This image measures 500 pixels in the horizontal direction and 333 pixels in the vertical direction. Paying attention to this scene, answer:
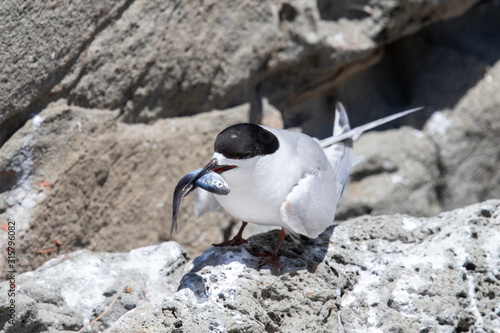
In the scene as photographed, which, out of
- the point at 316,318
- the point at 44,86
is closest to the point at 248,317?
the point at 316,318

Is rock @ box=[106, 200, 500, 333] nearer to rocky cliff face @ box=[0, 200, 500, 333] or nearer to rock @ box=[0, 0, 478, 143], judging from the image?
rocky cliff face @ box=[0, 200, 500, 333]

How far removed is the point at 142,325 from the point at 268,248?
780mm

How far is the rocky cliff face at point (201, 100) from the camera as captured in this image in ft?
Result: 10.7

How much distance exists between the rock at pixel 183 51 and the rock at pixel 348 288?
54.1 inches

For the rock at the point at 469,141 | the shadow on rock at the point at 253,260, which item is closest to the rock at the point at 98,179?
the shadow on rock at the point at 253,260

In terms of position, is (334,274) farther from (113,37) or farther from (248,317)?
(113,37)

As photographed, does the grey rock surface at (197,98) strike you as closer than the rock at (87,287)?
No

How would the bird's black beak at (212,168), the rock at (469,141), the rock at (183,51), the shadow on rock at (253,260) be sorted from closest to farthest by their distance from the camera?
Result: the bird's black beak at (212,168) < the shadow on rock at (253,260) < the rock at (183,51) < the rock at (469,141)

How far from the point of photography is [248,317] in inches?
95.7

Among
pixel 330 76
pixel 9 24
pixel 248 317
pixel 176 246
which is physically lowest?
pixel 330 76

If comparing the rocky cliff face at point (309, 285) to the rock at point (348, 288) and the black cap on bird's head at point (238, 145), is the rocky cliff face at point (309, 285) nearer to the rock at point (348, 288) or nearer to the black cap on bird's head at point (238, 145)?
the rock at point (348, 288)

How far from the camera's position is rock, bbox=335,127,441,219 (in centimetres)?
512

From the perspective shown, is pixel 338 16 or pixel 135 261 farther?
pixel 338 16

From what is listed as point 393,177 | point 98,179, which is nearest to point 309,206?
point 98,179
